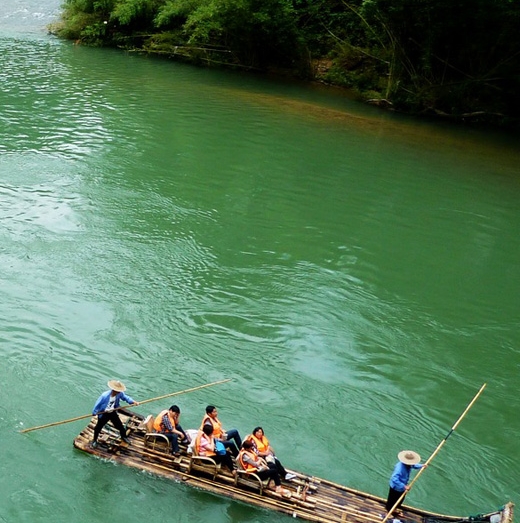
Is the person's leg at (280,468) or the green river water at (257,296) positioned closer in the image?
the person's leg at (280,468)

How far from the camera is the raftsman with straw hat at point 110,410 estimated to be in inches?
469

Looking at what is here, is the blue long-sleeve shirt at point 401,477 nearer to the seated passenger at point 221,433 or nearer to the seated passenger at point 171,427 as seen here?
the seated passenger at point 221,433

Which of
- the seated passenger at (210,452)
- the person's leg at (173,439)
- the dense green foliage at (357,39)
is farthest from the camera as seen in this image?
the dense green foliage at (357,39)

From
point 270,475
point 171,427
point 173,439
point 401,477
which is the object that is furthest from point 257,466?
point 401,477

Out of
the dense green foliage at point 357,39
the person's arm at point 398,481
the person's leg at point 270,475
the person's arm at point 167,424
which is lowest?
the person's leg at point 270,475

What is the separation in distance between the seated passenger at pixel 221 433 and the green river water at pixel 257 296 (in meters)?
0.94

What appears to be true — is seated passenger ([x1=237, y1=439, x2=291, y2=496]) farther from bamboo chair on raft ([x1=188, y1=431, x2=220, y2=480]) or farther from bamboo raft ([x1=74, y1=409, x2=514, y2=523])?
bamboo chair on raft ([x1=188, y1=431, x2=220, y2=480])

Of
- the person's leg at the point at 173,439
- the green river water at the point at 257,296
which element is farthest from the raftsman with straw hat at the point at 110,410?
the person's leg at the point at 173,439

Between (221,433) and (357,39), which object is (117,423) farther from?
(357,39)

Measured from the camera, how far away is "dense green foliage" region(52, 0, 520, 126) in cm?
3381

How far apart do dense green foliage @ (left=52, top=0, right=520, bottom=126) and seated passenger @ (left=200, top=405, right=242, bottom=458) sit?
24.8 meters

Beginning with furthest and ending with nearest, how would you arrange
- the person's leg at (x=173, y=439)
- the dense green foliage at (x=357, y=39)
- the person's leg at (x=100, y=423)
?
the dense green foliage at (x=357, y=39)
the person's leg at (x=100, y=423)
the person's leg at (x=173, y=439)

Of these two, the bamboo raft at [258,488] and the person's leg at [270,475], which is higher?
the person's leg at [270,475]

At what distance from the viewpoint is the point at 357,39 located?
42.9 meters
